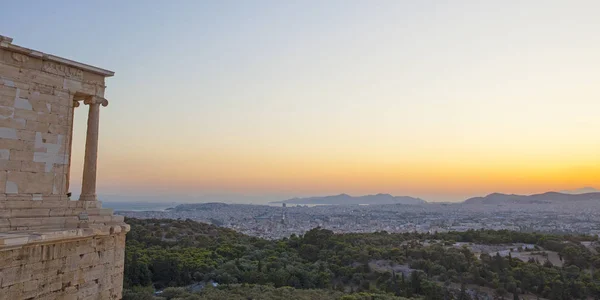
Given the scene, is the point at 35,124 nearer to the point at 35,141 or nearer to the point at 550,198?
the point at 35,141

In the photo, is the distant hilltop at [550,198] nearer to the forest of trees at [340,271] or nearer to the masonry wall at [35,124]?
the forest of trees at [340,271]

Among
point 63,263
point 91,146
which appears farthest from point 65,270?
point 91,146

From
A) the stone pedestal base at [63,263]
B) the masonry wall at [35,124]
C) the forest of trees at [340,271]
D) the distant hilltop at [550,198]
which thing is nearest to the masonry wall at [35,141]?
the masonry wall at [35,124]

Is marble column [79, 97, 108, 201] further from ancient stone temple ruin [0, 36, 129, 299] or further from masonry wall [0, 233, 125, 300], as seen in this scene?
masonry wall [0, 233, 125, 300]

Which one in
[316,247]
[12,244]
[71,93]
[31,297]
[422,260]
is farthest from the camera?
[316,247]

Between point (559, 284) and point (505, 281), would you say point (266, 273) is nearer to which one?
point (505, 281)

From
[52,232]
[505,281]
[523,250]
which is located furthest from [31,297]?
[523,250]
